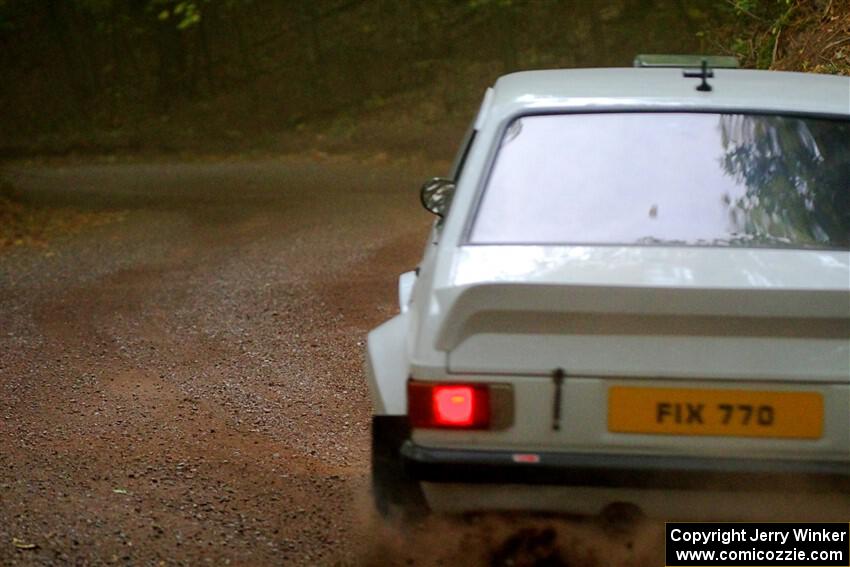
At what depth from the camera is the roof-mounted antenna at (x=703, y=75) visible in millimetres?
4500

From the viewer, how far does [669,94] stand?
4449mm

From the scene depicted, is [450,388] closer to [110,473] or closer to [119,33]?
[110,473]

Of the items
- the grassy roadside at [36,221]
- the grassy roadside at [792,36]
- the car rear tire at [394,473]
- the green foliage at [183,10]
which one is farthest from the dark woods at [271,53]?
the car rear tire at [394,473]

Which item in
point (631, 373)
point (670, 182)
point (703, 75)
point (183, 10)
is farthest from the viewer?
point (183, 10)

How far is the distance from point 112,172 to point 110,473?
1372 centimetres

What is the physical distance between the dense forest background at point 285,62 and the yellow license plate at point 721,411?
1521 centimetres

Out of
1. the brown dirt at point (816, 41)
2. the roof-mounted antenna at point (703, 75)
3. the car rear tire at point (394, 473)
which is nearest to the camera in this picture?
the car rear tire at point (394, 473)

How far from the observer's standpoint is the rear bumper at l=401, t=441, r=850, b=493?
3520mm

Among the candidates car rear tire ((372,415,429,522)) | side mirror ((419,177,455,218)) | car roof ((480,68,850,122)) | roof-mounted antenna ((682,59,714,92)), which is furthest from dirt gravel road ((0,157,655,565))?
roof-mounted antenna ((682,59,714,92))

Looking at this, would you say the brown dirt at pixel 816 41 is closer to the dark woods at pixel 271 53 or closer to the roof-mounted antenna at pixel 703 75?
the roof-mounted antenna at pixel 703 75

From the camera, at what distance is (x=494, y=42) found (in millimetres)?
22297

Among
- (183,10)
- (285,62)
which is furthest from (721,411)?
(285,62)

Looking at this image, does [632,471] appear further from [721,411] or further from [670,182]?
[670,182]

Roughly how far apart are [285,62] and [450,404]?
67.2 feet
